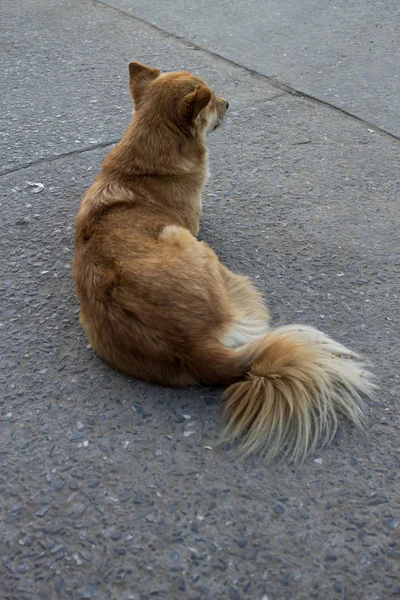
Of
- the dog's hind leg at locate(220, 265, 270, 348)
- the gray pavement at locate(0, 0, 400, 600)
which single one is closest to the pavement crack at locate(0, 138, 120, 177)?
the gray pavement at locate(0, 0, 400, 600)

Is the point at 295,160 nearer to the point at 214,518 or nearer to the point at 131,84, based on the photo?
the point at 131,84

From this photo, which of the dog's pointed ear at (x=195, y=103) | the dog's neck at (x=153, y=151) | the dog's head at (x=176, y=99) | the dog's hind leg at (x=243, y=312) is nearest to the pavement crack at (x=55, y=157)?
the dog's head at (x=176, y=99)

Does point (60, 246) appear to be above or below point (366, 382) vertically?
below

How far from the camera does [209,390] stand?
2676mm

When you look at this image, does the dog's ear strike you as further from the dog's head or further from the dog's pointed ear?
the dog's pointed ear

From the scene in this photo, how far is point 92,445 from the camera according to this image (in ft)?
8.28

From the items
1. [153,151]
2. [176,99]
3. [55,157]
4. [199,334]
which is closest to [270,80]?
[55,157]

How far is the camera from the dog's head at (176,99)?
3236mm

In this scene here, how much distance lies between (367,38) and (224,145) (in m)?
2.18

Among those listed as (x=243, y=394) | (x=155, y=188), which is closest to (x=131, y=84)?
(x=155, y=188)

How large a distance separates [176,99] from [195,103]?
0.13 m

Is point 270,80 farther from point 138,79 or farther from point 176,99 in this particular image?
point 176,99

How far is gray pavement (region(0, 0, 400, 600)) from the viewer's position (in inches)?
83.7

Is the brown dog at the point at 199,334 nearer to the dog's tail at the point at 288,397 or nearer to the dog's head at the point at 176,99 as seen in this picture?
the dog's tail at the point at 288,397
